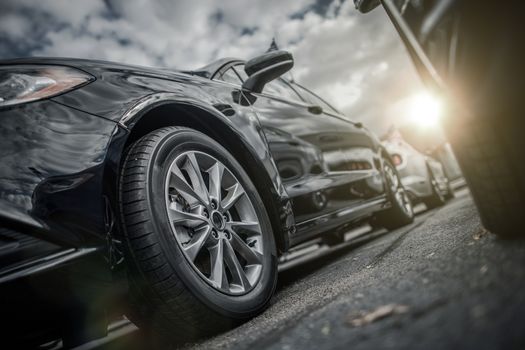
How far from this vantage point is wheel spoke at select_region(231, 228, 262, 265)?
1.78m

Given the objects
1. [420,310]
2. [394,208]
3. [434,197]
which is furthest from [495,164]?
[434,197]

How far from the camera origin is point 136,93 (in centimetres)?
164

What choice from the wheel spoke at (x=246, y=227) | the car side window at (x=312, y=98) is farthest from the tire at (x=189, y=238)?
the car side window at (x=312, y=98)

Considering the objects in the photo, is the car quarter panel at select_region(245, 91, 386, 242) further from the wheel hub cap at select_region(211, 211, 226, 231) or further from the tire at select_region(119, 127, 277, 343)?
the wheel hub cap at select_region(211, 211, 226, 231)

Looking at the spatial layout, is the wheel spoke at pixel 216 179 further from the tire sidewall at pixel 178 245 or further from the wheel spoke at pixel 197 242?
the wheel spoke at pixel 197 242

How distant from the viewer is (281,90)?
305 centimetres

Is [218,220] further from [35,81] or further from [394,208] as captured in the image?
[394,208]

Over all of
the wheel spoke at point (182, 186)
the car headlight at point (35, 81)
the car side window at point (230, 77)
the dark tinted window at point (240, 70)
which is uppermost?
the dark tinted window at point (240, 70)

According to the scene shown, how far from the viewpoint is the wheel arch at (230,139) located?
5.89 ft

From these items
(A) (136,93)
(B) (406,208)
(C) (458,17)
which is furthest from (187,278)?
(B) (406,208)

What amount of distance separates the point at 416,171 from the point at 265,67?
3.21 m

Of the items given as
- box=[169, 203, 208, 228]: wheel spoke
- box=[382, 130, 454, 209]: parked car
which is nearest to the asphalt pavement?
box=[169, 203, 208, 228]: wheel spoke

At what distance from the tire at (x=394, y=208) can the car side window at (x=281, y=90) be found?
4.05 ft

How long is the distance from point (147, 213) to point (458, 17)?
3.76 ft
